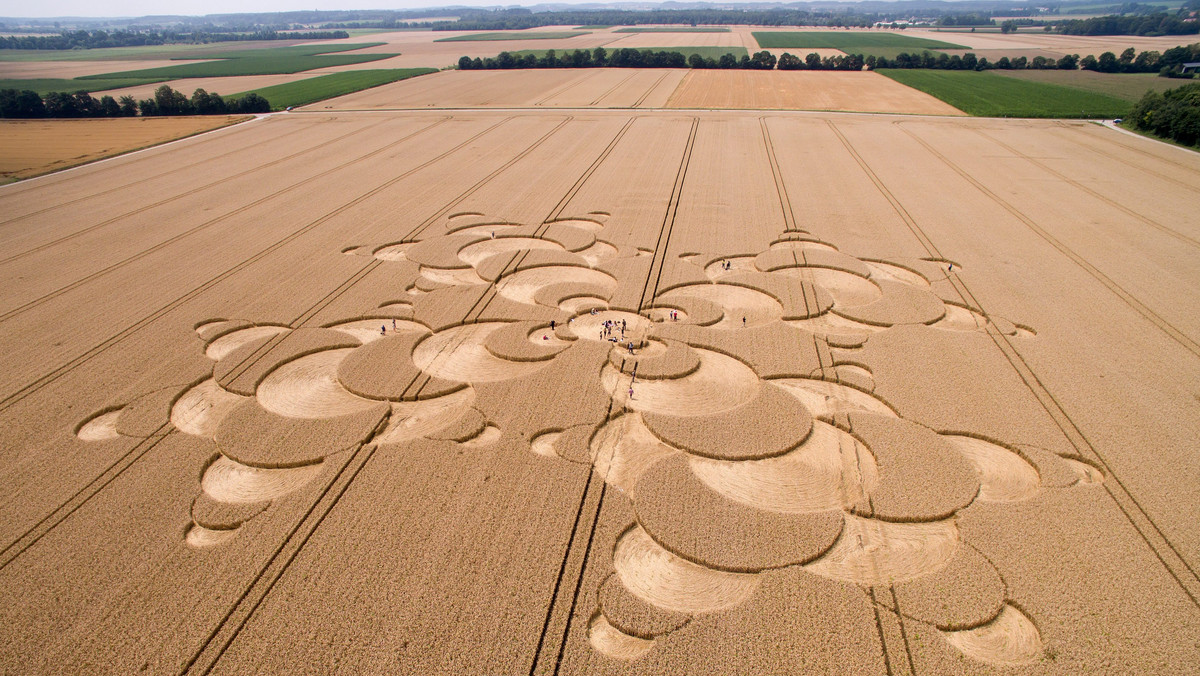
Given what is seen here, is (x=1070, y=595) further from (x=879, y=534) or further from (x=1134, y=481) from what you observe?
(x=1134, y=481)

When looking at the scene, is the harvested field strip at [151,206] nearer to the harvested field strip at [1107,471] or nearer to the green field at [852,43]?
the harvested field strip at [1107,471]

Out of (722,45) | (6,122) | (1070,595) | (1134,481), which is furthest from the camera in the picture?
(722,45)

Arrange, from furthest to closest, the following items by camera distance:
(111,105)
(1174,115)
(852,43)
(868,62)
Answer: (852,43)
(868,62)
(111,105)
(1174,115)

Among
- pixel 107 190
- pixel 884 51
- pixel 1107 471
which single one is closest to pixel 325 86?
pixel 107 190

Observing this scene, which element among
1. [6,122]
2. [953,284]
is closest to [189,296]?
[953,284]

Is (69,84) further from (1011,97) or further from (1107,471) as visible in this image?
(1011,97)

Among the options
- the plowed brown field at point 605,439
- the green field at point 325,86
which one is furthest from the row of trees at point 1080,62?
the green field at point 325,86

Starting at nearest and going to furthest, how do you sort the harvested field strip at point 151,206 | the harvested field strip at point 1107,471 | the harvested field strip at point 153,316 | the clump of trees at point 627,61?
the harvested field strip at point 1107,471 < the harvested field strip at point 153,316 < the harvested field strip at point 151,206 < the clump of trees at point 627,61
